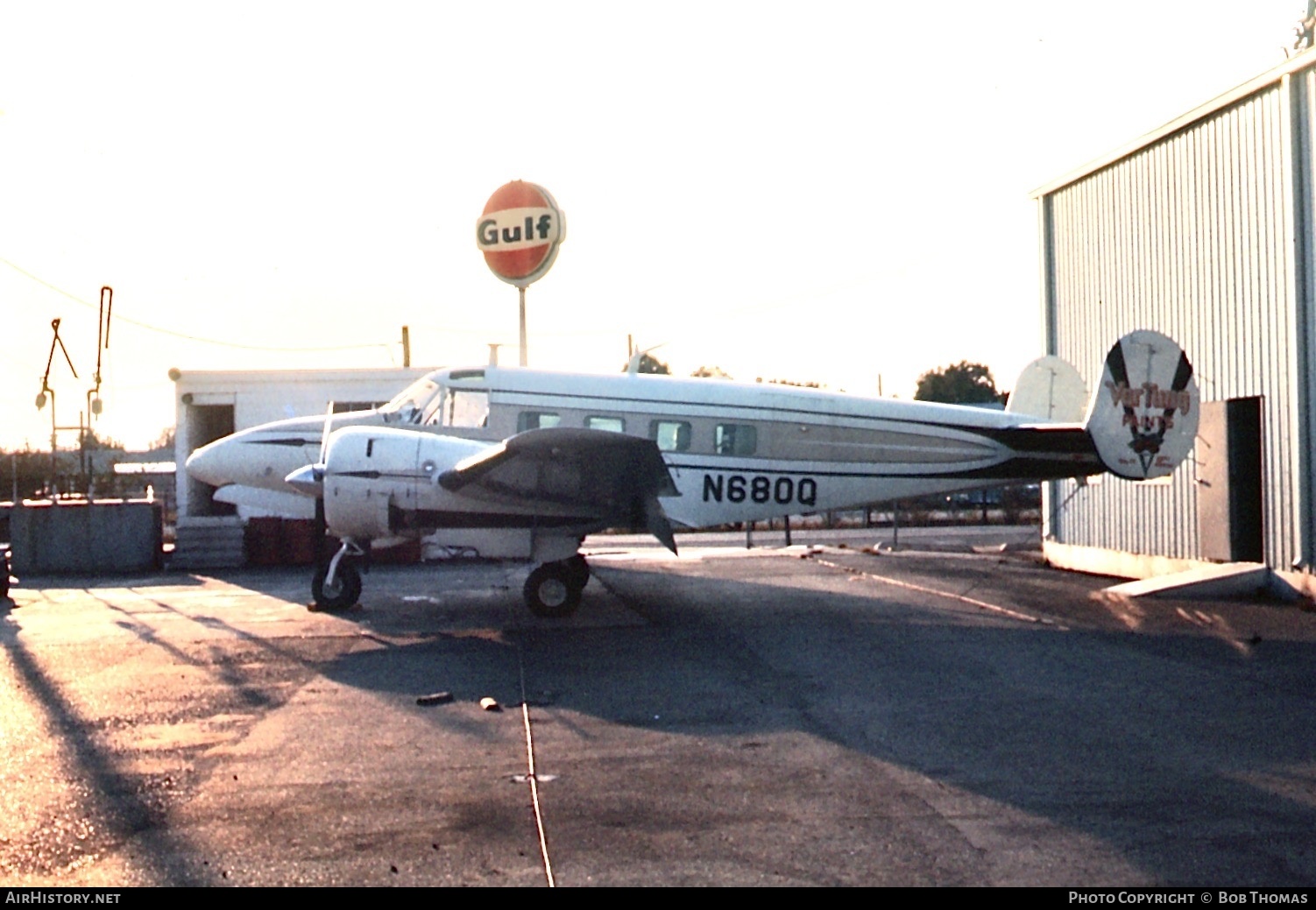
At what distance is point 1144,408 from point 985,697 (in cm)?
686

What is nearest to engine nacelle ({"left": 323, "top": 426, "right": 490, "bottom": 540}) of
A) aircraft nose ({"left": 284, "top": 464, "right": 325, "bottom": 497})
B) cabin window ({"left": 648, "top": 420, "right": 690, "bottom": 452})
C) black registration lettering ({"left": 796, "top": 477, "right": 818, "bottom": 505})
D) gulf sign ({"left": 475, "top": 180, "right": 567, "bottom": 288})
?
aircraft nose ({"left": 284, "top": 464, "right": 325, "bottom": 497})

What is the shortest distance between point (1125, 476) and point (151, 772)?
12.0 meters

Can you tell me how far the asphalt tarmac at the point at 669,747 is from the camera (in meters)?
5.90

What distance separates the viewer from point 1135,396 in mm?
15367

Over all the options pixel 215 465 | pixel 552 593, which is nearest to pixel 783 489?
pixel 552 593

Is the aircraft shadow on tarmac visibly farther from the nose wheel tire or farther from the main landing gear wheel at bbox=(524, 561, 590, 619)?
the nose wheel tire

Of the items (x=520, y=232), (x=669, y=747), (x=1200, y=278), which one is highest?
(x=520, y=232)

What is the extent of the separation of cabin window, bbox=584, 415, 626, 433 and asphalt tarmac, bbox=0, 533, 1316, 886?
7.91 feet

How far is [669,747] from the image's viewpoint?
8328 mm

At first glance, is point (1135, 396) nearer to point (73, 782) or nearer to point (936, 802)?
point (936, 802)

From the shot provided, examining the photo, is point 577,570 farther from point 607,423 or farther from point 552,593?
point 607,423

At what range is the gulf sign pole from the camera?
24547mm

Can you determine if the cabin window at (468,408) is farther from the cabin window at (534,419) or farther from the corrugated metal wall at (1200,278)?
the corrugated metal wall at (1200,278)

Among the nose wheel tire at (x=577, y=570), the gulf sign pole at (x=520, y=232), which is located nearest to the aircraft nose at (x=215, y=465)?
the nose wheel tire at (x=577, y=570)
